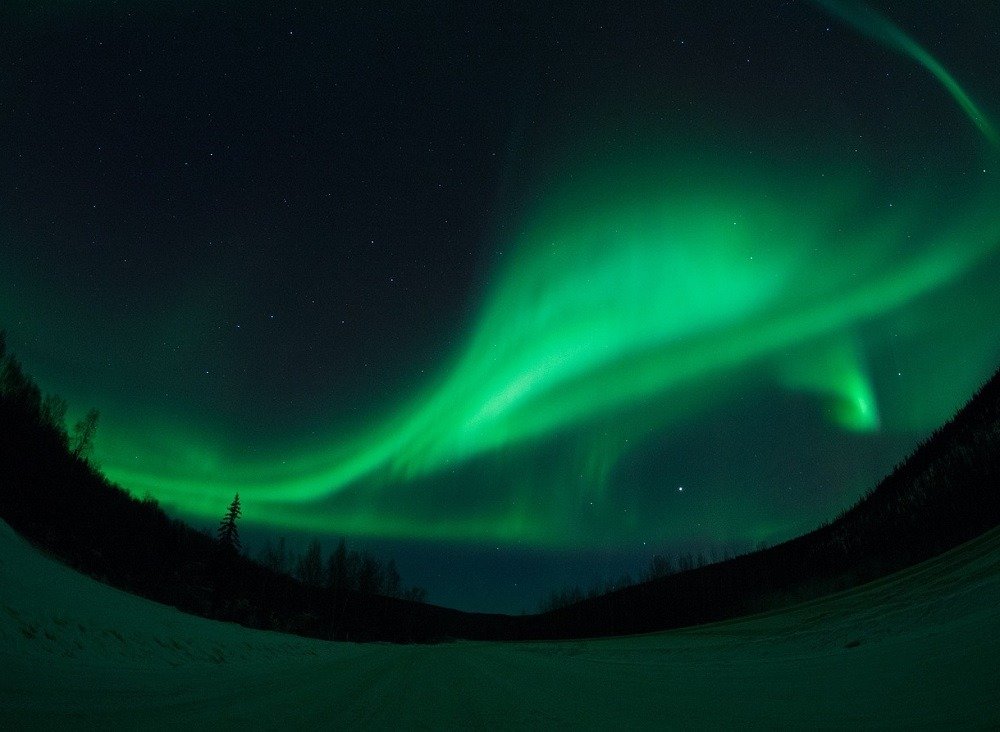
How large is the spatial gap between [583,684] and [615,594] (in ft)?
221

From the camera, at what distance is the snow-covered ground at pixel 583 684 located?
118 inches

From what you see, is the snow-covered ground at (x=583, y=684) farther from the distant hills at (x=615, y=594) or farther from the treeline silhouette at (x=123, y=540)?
the treeline silhouette at (x=123, y=540)

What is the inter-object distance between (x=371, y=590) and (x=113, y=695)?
12236cm

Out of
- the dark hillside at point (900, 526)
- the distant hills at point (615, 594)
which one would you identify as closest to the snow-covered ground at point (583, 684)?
the dark hillside at point (900, 526)

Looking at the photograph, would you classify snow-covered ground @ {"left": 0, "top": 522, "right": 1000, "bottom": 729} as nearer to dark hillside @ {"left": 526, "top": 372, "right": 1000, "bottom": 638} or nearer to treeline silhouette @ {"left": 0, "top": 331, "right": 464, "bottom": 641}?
dark hillside @ {"left": 526, "top": 372, "right": 1000, "bottom": 638}

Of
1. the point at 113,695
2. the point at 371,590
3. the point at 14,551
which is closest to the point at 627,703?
the point at 113,695

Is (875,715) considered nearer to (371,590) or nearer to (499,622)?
A: (371,590)

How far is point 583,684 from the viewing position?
234 inches

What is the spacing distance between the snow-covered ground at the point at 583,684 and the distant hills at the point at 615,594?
8.08 metres

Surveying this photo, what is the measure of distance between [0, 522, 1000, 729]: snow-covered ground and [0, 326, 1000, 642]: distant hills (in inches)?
318

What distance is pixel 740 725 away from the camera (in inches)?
118

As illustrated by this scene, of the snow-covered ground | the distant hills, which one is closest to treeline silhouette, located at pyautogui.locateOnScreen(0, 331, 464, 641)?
the distant hills

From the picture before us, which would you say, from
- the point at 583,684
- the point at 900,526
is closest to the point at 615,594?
the point at 900,526

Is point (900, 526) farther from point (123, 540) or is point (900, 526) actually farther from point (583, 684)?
point (123, 540)
